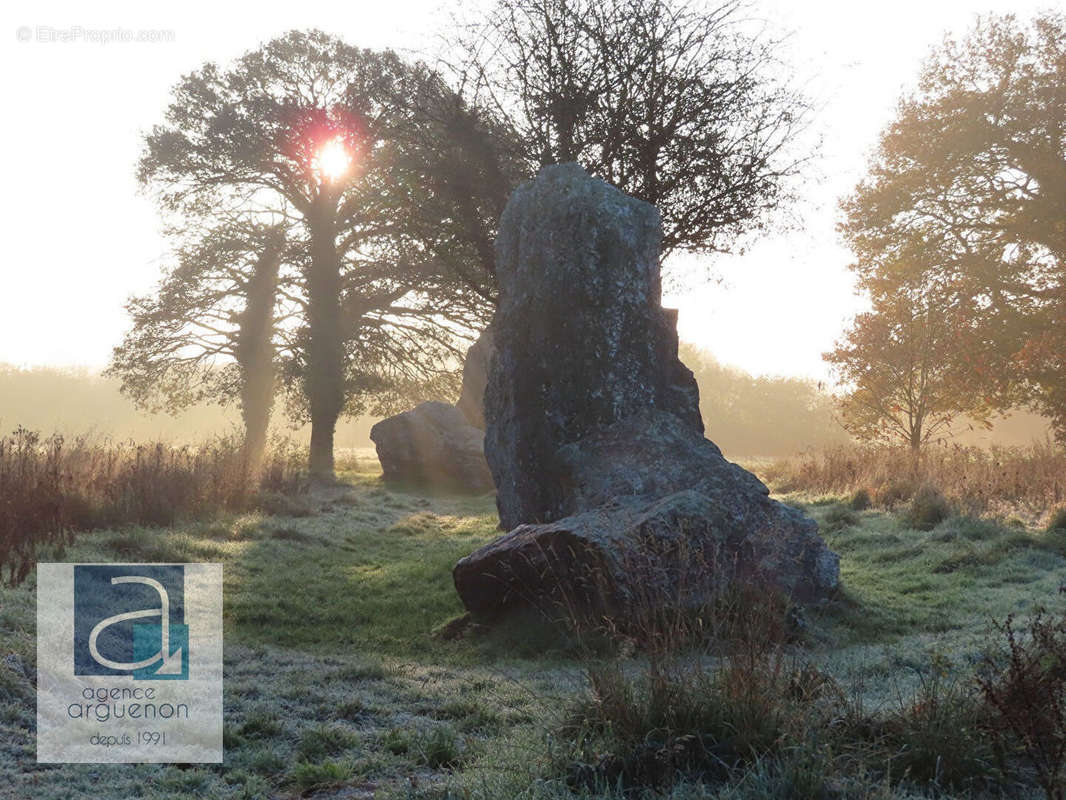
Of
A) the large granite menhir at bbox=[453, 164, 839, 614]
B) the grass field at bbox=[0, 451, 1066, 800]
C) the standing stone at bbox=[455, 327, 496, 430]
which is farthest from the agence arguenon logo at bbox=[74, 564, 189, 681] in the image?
the standing stone at bbox=[455, 327, 496, 430]

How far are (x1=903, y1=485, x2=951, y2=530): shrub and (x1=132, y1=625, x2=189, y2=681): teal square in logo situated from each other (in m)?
10.5

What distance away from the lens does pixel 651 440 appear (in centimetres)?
934

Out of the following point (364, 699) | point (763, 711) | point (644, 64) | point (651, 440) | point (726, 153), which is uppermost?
point (644, 64)

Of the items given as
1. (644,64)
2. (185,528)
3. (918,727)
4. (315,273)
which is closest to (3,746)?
(918,727)

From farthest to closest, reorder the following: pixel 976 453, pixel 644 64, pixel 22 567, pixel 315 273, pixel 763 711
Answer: pixel 315 273
pixel 976 453
pixel 644 64
pixel 22 567
pixel 763 711

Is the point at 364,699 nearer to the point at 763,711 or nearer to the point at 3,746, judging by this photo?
the point at 3,746

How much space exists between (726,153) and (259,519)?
919 centimetres

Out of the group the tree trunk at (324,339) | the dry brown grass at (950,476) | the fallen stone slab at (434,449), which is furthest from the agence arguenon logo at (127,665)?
the tree trunk at (324,339)

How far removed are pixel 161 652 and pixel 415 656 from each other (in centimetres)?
203

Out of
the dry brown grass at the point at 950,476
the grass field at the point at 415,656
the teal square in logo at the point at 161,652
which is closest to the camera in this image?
the grass field at the point at 415,656

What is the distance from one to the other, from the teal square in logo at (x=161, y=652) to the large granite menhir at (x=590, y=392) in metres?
2.44

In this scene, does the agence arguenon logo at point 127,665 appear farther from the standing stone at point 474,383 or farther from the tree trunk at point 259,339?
the standing stone at point 474,383

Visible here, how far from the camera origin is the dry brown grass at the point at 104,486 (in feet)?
29.2

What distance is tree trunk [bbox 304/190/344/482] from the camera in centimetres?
2192
